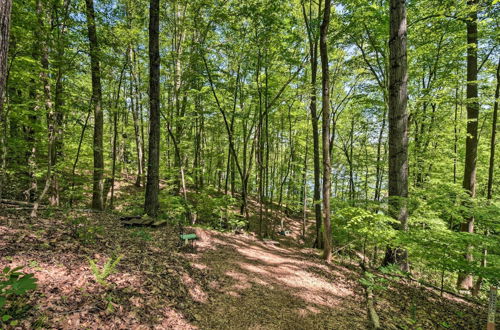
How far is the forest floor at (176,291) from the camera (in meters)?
2.64

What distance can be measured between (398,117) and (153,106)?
749cm

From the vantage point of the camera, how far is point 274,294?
4.47 metres

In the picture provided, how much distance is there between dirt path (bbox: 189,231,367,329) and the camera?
11.8ft

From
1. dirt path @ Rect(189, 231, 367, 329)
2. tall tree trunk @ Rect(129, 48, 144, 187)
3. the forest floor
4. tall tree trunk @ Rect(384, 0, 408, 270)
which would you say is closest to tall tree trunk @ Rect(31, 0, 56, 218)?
the forest floor

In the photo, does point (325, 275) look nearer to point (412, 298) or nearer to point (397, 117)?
point (412, 298)

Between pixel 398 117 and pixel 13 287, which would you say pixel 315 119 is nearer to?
pixel 398 117

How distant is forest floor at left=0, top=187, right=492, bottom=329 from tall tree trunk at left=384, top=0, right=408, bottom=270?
177 cm

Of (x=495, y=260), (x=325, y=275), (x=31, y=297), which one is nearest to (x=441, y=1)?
(x=495, y=260)

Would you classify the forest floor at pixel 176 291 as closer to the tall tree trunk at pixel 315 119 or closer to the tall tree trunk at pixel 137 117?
the tall tree trunk at pixel 315 119

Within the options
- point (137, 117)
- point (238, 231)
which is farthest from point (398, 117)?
point (137, 117)

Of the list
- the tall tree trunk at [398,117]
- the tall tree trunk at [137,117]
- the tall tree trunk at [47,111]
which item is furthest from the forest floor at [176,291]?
the tall tree trunk at [137,117]

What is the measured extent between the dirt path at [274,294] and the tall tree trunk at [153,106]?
8.49 feet

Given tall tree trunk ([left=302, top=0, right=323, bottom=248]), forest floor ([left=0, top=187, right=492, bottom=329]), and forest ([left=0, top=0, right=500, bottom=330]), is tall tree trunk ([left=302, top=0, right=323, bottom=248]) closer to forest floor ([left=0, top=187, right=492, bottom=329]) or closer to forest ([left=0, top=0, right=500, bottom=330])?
forest ([left=0, top=0, right=500, bottom=330])

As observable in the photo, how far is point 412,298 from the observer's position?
471 cm
